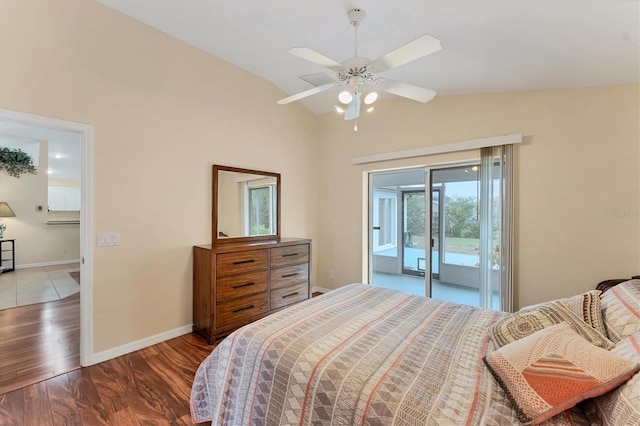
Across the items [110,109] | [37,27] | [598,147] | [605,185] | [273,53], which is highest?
[273,53]

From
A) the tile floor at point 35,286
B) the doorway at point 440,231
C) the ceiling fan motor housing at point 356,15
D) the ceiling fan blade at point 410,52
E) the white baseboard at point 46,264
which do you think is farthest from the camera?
the white baseboard at point 46,264

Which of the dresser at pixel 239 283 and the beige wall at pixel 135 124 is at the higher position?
the beige wall at pixel 135 124

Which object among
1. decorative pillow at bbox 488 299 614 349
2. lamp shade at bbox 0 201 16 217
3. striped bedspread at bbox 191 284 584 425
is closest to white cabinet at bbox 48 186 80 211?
lamp shade at bbox 0 201 16 217

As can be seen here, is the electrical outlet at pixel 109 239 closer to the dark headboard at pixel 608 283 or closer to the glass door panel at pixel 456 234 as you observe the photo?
the glass door panel at pixel 456 234

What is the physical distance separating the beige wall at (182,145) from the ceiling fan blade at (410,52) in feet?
6.14

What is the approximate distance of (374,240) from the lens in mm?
4289

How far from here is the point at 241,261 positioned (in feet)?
9.95

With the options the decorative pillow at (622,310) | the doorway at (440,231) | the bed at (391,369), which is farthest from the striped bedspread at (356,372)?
the doorway at (440,231)

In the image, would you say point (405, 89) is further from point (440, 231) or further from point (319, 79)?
point (440, 231)

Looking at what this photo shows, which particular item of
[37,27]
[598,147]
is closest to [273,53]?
[37,27]

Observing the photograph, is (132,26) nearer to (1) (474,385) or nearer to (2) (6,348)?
(2) (6,348)

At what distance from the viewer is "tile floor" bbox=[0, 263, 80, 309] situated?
3.94 m

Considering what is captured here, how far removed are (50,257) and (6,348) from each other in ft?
16.2

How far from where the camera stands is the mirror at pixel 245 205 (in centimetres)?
334
